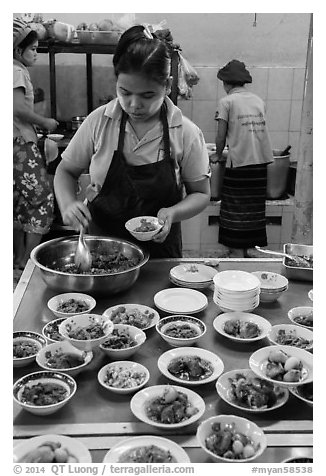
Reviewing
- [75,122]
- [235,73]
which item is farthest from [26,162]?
[235,73]

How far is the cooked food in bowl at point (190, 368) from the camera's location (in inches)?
63.9

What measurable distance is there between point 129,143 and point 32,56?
2.47 m

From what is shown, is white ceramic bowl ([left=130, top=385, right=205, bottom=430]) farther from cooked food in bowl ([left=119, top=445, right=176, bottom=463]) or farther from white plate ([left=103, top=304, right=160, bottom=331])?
white plate ([left=103, top=304, right=160, bottom=331])

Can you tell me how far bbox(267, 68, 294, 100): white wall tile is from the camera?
566 centimetres

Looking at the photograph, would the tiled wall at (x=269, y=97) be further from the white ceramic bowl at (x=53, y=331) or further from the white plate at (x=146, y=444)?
the white plate at (x=146, y=444)

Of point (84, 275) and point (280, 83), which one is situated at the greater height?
point (280, 83)

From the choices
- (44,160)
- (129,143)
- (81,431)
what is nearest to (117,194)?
(129,143)

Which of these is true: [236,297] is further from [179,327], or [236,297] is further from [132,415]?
[132,415]

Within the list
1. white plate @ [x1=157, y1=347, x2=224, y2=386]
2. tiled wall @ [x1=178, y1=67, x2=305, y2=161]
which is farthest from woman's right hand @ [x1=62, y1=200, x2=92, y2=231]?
tiled wall @ [x1=178, y1=67, x2=305, y2=161]

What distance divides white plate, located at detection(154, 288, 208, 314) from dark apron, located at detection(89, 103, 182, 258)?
0.49m

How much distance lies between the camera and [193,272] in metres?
2.35

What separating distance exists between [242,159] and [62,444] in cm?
404

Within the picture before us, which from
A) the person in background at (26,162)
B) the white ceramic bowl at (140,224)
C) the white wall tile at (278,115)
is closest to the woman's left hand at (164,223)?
the white ceramic bowl at (140,224)

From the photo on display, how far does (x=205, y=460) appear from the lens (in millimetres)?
Result: 1305
